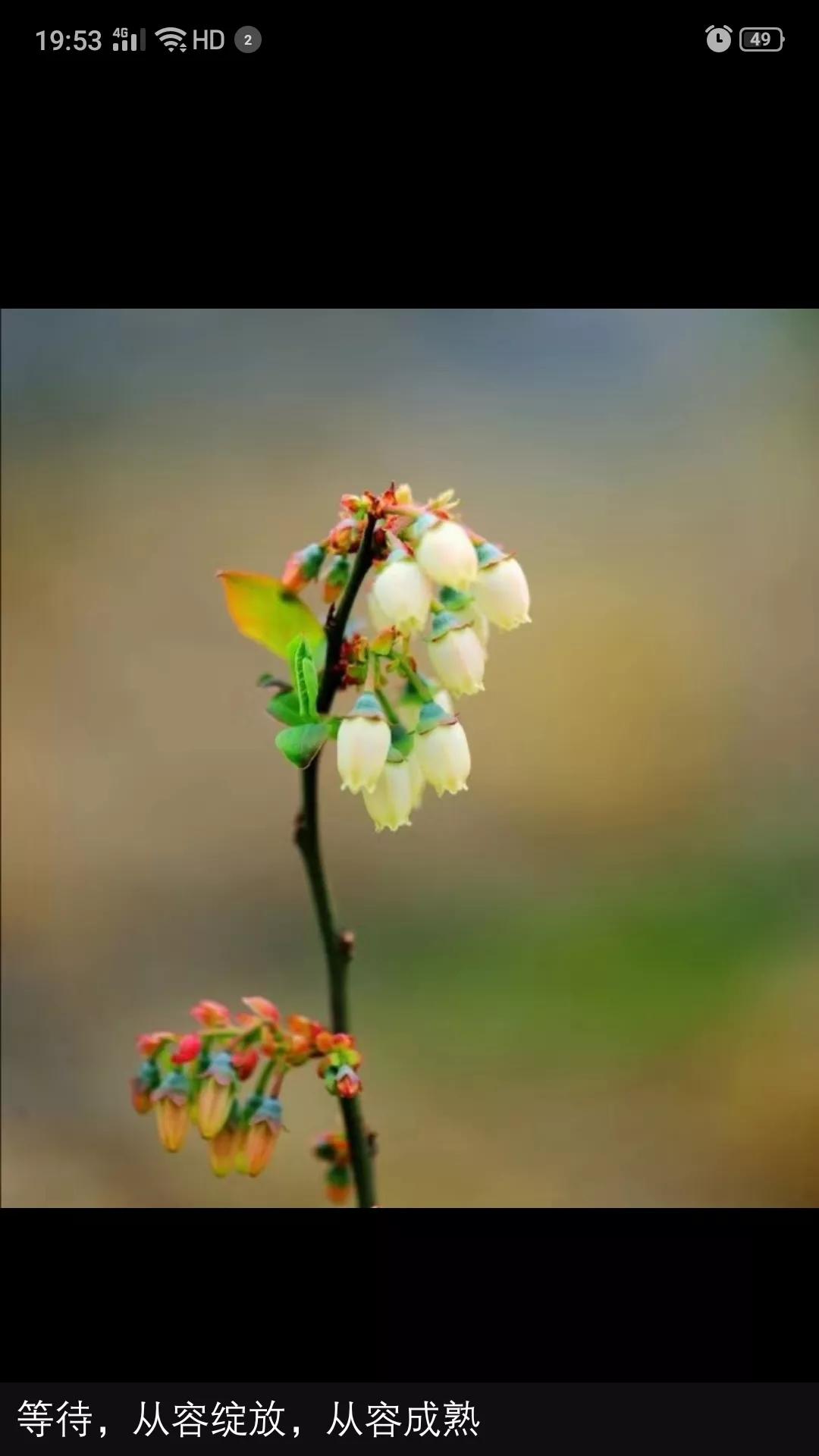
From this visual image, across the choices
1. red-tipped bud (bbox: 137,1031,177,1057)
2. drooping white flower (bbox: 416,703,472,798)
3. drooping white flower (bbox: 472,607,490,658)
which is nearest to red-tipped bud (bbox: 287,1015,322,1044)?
red-tipped bud (bbox: 137,1031,177,1057)

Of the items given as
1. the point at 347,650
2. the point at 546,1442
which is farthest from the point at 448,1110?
the point at 347,650

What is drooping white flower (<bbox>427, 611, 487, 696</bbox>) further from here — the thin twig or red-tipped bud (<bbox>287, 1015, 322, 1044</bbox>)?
red-tipped bud (<bbox>287, 1015, 322, 1044</bbox>)

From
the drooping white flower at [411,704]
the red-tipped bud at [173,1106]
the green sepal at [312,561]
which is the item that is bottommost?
the red-tipped bud at [173,1106]

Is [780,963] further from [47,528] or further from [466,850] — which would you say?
[47,528]

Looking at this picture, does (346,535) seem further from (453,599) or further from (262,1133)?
(262,1133)
